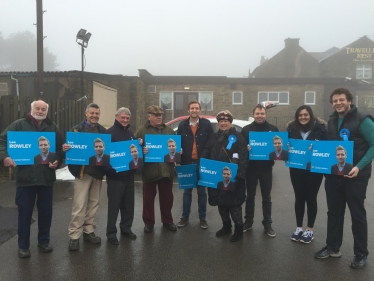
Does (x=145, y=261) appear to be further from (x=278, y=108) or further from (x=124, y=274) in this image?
(x=278, y=108)

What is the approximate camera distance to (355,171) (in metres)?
3.70

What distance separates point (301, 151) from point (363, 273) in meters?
1.61

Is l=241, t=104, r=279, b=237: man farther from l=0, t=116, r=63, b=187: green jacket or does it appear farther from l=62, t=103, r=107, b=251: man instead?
l=0, t=116, r=63, b=187: green jacket

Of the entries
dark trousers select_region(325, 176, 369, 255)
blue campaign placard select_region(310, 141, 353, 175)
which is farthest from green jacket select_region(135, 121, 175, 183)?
dark trousers select_region(325, 176, 369, 255)

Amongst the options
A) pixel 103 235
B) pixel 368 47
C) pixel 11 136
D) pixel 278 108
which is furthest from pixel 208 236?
pixel 368 47

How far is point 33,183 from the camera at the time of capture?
3.98m

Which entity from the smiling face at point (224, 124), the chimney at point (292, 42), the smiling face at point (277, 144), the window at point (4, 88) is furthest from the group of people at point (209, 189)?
the chimney at point (292, 42)

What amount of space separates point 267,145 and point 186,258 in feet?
6.35

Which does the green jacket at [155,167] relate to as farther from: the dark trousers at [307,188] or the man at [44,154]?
the dark trousers at [307,188]

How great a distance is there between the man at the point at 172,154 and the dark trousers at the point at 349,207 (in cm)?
208

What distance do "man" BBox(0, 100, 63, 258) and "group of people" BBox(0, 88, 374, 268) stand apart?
1 centimetres

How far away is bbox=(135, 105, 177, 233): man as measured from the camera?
16.0 ft

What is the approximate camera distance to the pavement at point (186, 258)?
142 inches

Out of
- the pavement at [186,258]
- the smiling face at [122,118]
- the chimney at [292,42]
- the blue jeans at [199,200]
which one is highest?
the chimney at [292,42]
